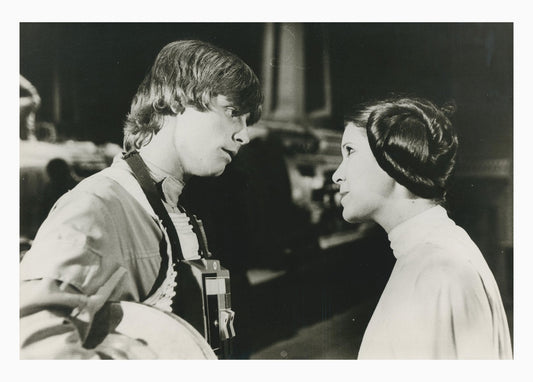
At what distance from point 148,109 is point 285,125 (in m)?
0.81

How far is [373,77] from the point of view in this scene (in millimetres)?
3383

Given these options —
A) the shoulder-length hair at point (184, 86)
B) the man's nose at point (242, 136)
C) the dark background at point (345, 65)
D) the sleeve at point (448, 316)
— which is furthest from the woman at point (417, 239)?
the shoulder-length hair at point (184, 86)

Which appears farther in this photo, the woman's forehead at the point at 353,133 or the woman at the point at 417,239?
the woman's forehead at the point at 353,133

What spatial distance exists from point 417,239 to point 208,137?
52.9 inches

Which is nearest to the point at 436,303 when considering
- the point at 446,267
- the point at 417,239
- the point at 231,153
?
the point at 446,267

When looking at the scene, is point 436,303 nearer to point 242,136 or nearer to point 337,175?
point 337,175

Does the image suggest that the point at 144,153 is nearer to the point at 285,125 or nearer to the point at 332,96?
the point at 285,125

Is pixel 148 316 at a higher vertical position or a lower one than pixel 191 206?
lower

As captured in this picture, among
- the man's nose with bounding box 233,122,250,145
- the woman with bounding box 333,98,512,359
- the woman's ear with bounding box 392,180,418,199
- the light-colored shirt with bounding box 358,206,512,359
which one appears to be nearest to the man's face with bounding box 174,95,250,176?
the man's nose with bounding box 233,122,250,145

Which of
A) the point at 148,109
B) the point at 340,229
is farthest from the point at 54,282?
the point at 340,229

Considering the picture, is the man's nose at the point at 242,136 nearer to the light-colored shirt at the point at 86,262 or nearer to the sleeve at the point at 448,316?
the light-colored shirt at the point at 86,262

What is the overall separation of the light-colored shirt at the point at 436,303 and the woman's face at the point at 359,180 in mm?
202

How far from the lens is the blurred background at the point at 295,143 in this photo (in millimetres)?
3289

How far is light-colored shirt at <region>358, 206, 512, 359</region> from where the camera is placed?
3.16 metres
